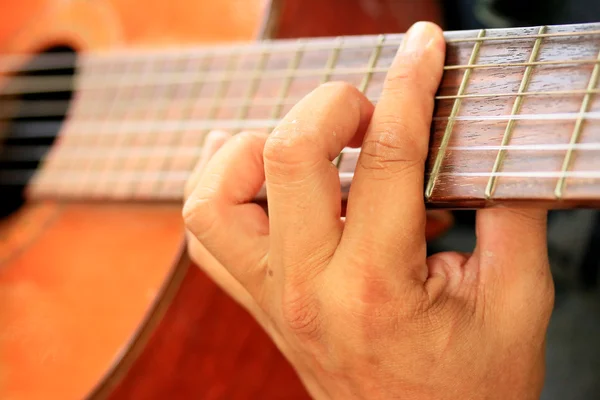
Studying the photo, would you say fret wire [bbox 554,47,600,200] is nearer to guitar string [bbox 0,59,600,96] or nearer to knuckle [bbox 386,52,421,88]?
guitar string [bbox 0,59,600,96]

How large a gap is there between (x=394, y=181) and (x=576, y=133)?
0.45 ft

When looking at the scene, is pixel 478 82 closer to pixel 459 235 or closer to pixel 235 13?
pixel 235 13

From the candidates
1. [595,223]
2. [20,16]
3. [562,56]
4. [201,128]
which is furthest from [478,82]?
[20,16]

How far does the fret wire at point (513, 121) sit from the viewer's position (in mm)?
508

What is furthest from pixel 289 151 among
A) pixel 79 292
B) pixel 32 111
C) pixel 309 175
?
pixel 32 111

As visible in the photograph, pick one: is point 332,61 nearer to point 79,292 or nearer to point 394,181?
point 394,181

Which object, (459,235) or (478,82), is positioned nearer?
(478,82)

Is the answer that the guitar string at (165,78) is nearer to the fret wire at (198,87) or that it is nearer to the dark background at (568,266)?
the fret wire at (198,87)

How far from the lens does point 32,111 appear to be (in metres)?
1.17

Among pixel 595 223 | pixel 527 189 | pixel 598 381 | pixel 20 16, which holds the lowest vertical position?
pixel 598 381

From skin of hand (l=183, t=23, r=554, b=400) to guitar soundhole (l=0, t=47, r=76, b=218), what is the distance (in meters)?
0.70

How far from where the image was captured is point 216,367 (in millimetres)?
833

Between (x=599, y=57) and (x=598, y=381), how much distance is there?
60cm

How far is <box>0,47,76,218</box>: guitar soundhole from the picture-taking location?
113 cm
